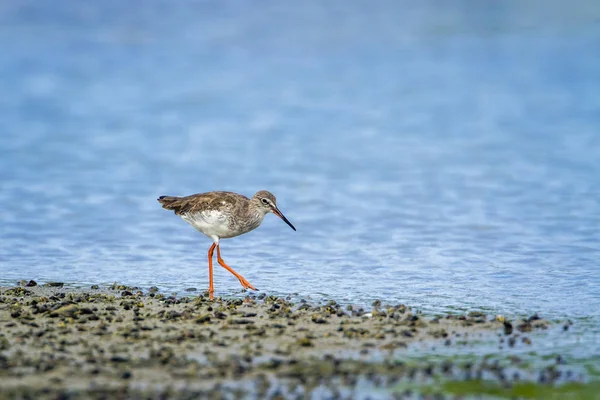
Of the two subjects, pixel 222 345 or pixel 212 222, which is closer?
pixel 222 345

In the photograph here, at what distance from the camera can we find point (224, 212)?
1344 cm

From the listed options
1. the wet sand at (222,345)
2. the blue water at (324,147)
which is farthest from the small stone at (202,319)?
the blue water at (324,147)

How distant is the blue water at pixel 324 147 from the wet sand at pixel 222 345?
1107 mm

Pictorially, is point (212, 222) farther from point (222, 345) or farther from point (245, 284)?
point (222, 345)

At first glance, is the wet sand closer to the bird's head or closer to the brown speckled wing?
the brown speckled wing

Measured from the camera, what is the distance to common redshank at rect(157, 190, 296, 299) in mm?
13453

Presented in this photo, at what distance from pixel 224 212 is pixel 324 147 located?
432 inches

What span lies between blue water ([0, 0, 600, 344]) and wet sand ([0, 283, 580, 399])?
1.11 metres

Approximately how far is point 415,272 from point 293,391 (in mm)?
6026

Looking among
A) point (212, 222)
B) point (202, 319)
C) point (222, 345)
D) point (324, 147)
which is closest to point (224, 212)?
point (212, 222)

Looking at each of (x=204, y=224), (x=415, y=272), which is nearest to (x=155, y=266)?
(x=204, y=224)

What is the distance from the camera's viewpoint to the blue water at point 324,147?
1434cm

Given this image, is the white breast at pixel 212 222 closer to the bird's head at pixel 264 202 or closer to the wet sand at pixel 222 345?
the bird's head at pixel 264 202

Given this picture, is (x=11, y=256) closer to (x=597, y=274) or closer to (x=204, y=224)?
(x=204, y=224)
